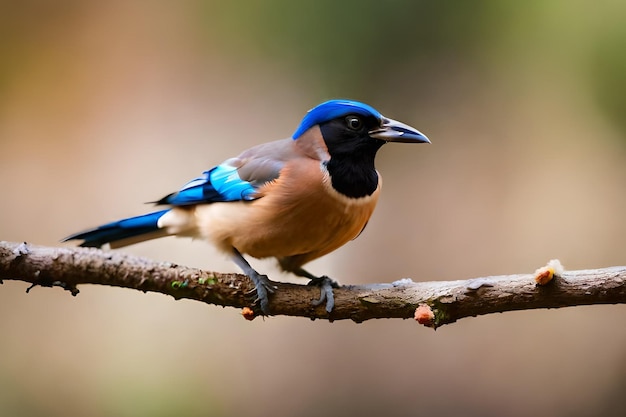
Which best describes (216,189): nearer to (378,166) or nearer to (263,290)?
(263,290)

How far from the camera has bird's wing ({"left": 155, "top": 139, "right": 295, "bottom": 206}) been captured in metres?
1.99

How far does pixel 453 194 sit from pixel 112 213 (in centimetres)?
161

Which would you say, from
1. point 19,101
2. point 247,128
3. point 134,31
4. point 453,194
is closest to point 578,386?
point 453,194

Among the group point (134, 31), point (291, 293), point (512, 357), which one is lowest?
point (512, 357)

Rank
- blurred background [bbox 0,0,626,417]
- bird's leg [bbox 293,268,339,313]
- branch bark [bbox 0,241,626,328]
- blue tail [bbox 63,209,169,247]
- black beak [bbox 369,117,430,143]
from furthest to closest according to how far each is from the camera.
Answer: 1. blurred background [bbox 0,0,626,417]
2. blue tail [bbox 63,209,169,247]
3. black beak [bbox 369,117,430,143]
4. bird's leg [bbox 293,268,339,313]
5. branch bark [bbox 0,241,626,328]

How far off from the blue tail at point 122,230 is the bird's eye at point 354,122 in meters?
0.64

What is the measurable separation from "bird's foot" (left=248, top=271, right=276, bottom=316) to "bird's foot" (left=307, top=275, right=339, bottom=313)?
12 cm

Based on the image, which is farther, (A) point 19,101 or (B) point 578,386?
(A) point 19,101

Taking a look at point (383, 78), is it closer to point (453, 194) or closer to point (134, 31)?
point (453, 194)

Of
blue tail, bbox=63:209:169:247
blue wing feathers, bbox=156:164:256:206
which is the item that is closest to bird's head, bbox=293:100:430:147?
blue wing feathers, bbox=156:164:256:206

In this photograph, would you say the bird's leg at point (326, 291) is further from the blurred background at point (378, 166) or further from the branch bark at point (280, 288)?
the blurred background at point (378, 166)

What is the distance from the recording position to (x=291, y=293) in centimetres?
188

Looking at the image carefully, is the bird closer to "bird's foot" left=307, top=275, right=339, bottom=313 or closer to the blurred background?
"bird's foot" left=307, top=275, right=339, bottom=313

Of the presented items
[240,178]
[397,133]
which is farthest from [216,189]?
[397,133]
